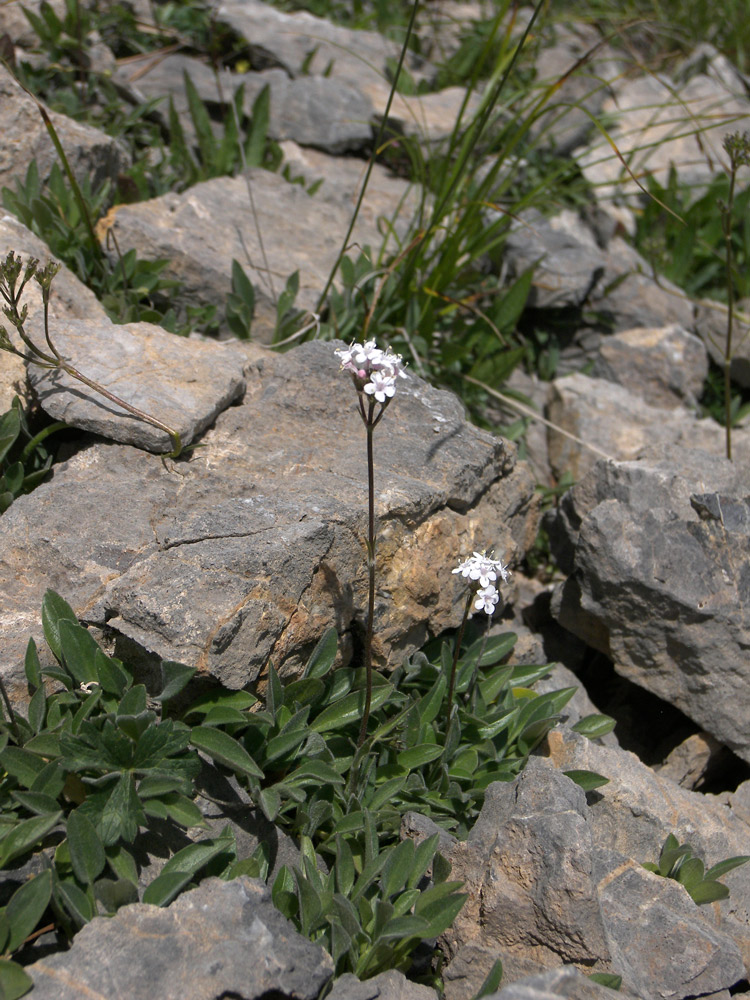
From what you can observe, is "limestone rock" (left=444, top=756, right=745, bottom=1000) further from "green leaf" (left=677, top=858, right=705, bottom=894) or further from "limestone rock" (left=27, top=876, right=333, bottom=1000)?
"limestone rock" (left=27, top=876, right=333, bottom=1000)

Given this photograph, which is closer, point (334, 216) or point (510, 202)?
point (334, 216)

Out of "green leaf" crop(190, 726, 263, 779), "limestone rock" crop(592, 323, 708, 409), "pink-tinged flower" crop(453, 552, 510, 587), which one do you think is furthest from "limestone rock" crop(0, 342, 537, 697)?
"limestone rock" crop(592, 323, 708, 409)

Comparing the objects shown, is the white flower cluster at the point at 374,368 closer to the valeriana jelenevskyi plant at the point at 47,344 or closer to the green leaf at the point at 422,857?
the valeriana jelenevskyi plant at the point at 47,344

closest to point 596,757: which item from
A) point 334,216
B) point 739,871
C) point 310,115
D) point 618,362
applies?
point 739,871

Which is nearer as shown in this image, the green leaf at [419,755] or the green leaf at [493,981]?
the green leaf at [493,981]

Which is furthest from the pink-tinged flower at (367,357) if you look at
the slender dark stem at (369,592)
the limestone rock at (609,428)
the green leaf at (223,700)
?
the limestone rock at (609,428)

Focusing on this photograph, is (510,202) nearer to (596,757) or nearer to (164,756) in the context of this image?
(596,757)
